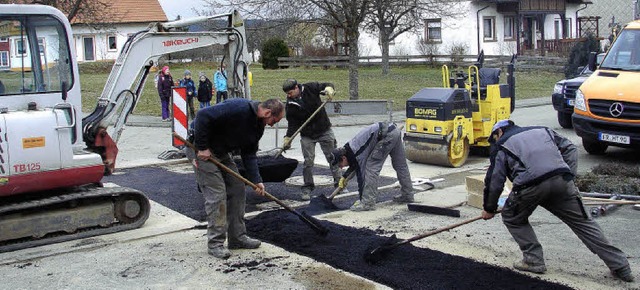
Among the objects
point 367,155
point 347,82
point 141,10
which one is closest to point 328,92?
point 367,155

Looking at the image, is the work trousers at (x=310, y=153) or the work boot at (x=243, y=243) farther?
the work trousers at (x=310, y=153)

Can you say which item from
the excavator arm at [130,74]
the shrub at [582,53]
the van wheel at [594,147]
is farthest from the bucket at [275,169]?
the shrub at [582,53]

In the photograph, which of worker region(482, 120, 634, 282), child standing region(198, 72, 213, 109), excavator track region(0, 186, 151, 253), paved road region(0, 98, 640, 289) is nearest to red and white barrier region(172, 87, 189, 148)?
paved road region(0, 98, 640, 289)

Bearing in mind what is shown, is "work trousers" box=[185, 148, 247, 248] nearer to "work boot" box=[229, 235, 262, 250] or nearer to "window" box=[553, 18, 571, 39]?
"work boot" box=[229, 235, 262, 250]

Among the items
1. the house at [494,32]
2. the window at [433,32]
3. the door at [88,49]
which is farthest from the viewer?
the door at [88,49]

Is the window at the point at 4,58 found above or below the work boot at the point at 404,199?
above

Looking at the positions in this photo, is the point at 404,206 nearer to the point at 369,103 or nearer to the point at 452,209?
the point at 452,209

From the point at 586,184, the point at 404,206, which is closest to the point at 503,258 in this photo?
the point at 404,206

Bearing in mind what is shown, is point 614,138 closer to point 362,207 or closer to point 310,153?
point 362,207

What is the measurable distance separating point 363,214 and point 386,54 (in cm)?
2779

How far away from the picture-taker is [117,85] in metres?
Answer: 9.43

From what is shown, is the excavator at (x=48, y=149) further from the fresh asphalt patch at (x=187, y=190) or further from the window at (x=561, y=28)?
the window at (x=561, y=28)

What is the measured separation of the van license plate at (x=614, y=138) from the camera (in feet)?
38.8

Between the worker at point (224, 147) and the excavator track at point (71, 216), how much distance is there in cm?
163
